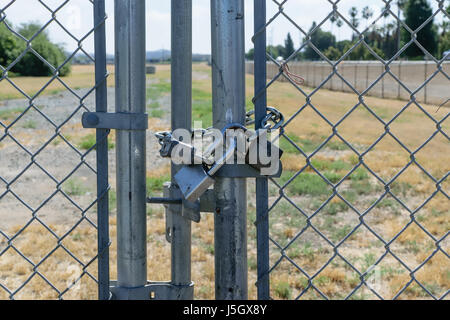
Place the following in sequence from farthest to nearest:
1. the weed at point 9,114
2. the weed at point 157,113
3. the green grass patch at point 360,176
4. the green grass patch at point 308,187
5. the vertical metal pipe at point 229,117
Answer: the weed at point 157,113
the weed at point 9,114
the green grass patch at point 360,176
the green grass patch at point 308,187
the vertical metal pipe at point 229,117

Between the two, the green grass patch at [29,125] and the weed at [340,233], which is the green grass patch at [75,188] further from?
the green grass patch at [29,125]

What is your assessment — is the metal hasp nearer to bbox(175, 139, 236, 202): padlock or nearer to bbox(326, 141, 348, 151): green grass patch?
bbox(175, 139, 236, 202): padlock

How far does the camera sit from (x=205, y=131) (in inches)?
40.6

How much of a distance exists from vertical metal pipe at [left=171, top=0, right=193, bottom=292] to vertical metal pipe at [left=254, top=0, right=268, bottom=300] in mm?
145

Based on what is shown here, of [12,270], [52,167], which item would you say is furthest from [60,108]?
[12,270]

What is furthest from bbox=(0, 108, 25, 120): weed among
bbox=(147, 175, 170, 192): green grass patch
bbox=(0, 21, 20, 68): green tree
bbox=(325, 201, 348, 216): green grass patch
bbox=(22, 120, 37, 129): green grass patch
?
bbox=(325, 201, 348, 216): green grass patch

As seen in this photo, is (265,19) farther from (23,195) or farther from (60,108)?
(60,108)

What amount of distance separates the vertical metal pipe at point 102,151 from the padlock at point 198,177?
19cm

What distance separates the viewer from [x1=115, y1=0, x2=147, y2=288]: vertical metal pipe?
1.01 metres

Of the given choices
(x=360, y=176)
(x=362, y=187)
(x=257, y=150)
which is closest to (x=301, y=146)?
(x=360, y=176)

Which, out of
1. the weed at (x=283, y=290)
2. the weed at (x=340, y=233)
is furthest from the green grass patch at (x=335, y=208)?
the weed at (x=283, y=290)

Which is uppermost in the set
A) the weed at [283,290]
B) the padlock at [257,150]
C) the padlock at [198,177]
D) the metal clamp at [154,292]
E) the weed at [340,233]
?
the padlock at [257,150]

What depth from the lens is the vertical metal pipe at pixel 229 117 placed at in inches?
38.5
